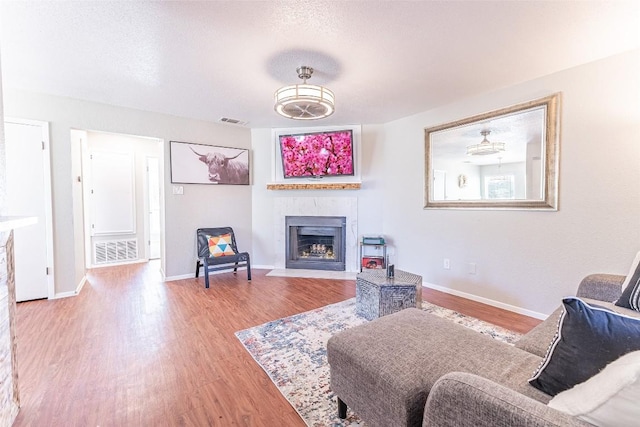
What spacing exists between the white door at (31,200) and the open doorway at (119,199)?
139 centimetres

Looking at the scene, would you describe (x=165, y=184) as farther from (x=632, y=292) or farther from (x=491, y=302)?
(x=632, y=292)

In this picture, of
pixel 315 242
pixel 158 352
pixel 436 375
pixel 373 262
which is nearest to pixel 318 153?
pixel 315 242

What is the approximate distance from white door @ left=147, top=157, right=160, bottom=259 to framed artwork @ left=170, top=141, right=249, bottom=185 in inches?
66.3

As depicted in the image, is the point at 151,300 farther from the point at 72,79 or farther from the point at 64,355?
the point at 72,79

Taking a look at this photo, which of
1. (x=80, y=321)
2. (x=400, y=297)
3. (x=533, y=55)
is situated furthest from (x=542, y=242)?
(x=80, y=321)

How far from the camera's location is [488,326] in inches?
96.0

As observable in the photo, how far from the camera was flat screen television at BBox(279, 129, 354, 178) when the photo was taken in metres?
4.06

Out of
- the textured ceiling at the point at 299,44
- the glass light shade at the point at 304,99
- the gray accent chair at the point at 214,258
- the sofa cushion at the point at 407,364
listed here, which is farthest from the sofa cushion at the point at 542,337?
the gray accent chair at the point at 214,258

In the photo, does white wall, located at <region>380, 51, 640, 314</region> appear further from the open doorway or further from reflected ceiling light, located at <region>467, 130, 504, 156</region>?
the open doorway

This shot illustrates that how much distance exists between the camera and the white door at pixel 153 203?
521cm

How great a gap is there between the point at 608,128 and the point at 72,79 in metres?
4.83

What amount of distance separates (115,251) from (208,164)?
2.55 meters

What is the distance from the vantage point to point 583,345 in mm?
826

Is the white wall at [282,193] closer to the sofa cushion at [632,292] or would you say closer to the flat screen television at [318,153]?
the flat screen television at [318,153]
